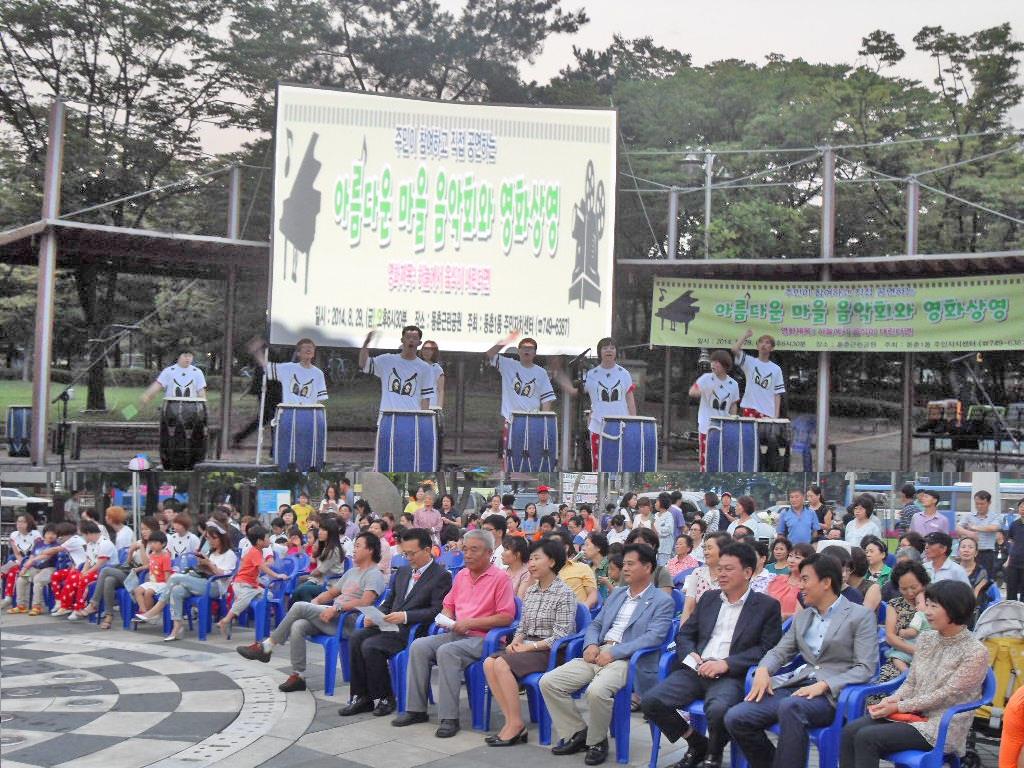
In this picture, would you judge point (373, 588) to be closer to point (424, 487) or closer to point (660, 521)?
point (660, 521)

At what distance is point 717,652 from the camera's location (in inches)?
256

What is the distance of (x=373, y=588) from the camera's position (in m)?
8.36

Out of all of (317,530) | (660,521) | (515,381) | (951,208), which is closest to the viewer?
(317,530)

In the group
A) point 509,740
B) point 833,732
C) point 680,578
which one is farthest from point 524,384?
point 833,732

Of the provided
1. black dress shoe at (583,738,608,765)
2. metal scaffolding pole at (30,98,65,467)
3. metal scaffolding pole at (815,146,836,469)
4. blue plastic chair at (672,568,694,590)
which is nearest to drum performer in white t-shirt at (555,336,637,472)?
metal scaffolding pole at (815,146,836,469)

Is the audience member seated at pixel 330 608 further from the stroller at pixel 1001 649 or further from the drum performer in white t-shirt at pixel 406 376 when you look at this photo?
the drum performer in white t-shirt at pixel 406 376

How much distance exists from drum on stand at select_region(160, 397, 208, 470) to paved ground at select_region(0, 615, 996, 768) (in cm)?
642

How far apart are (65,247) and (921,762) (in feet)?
51.9

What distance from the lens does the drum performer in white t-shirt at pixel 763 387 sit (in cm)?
1723

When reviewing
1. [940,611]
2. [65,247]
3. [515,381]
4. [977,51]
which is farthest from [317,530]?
[977,51]

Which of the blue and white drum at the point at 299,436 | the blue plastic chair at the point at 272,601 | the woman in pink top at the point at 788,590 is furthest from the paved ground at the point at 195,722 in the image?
the blue and white drum at the point at 299,436

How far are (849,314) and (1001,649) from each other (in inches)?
481

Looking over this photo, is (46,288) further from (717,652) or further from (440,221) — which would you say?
(717,652)

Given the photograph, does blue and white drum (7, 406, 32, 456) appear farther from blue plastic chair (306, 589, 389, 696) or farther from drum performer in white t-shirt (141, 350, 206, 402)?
blue plastic chair (306, 589, 389, 696)
